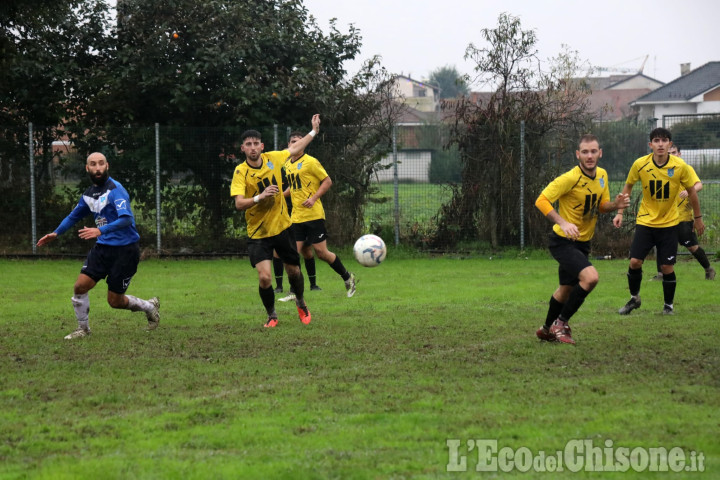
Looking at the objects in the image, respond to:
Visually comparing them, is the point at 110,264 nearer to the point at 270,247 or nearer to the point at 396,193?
the point at 270,247

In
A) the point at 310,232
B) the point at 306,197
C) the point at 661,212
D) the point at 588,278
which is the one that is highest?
the point at 306,197

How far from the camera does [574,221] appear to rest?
820 centimetres

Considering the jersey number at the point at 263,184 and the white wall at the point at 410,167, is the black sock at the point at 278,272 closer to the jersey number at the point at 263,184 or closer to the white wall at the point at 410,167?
the jersey number at the point at 263,184

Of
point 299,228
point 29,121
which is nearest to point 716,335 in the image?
point 299,228

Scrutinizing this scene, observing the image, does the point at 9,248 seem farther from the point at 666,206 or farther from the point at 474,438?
the point at 474,438

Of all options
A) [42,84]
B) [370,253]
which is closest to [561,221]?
[370,253]

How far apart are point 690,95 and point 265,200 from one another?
57480 mm

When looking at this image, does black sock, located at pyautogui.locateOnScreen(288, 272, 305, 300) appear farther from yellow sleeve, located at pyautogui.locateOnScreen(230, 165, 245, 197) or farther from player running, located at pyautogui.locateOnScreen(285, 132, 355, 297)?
player running, located at pyautogui.locateOnScreen(285, 132, 355, 297)

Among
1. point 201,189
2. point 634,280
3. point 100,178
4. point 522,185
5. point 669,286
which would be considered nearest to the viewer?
point 100,178

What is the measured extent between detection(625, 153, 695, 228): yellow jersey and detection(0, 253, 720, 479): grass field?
1.15 meters

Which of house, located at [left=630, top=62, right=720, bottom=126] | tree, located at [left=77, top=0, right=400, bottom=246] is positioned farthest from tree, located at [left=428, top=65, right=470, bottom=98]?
tree, located at [left=77, top=0, right=400, bottom=246]

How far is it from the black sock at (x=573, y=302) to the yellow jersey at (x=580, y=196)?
525 mm

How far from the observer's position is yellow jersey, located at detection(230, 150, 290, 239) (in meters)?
9.14

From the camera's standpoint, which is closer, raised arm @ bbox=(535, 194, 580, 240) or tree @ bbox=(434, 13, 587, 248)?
raised arm @ bbox=(535, 194, 580, 240)
